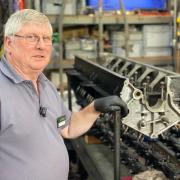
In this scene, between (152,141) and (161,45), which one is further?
(161,45)

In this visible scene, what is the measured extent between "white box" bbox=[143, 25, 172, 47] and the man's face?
420cm

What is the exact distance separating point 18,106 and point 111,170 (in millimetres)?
1143

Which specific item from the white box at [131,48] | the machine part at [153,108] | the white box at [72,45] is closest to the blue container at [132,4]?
the white box at [131,48]

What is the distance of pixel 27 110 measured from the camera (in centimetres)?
156

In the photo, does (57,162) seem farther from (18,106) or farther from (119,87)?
(119,87)

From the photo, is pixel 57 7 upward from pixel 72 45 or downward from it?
upward

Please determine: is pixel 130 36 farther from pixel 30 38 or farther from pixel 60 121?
pixel 30 38

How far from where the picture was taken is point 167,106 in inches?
80.3

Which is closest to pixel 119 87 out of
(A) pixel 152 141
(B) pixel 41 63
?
(A) pixel 152 141

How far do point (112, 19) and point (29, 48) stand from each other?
4030 mm

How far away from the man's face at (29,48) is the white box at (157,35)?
13.8 feet

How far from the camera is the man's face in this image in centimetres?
156

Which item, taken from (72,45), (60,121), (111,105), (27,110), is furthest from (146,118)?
(72,45)

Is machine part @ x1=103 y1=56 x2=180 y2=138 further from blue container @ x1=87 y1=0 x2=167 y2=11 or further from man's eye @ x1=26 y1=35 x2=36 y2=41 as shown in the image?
blue container @ x1=87 y1=0 x2=167 y2=11
